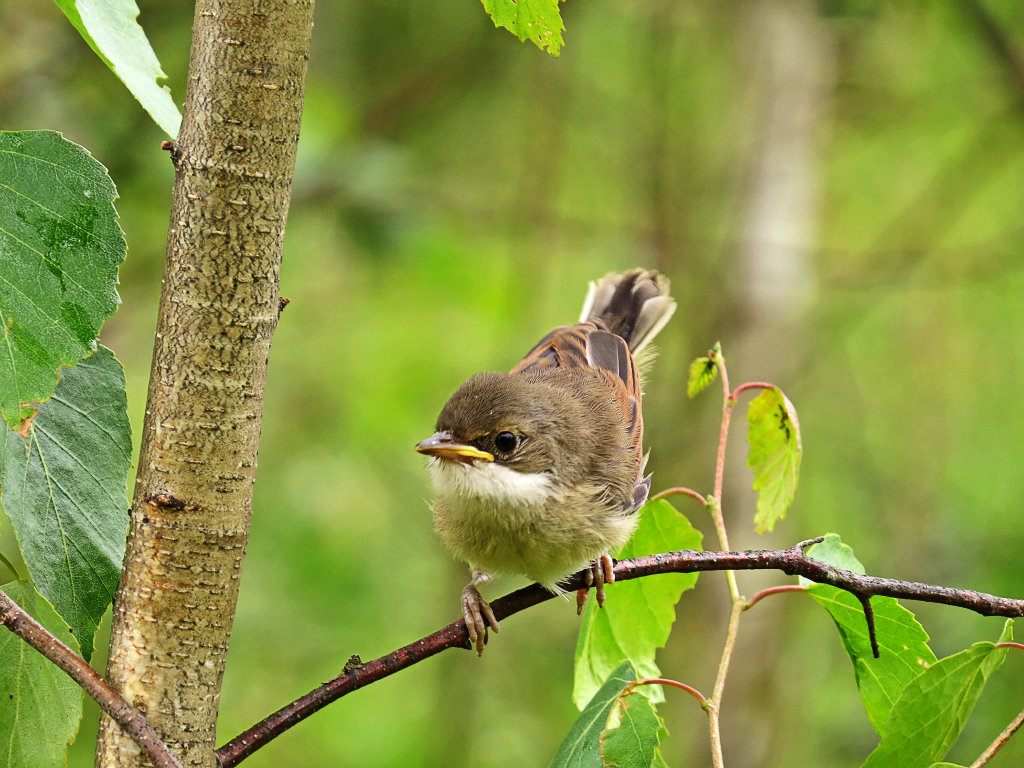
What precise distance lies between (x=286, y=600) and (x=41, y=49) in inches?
194

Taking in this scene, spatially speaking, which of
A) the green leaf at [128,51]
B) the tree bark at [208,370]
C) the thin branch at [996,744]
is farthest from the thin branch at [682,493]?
the green leaf at [128,51]

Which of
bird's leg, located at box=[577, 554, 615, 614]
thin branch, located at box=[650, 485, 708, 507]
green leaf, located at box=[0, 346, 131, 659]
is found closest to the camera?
green leaf, located at box=[0, 346, 131, 659]

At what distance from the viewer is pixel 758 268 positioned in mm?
7633

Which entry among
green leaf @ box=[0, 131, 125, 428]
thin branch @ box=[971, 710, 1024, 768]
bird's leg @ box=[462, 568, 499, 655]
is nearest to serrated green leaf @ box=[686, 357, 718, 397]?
bird's leg @ box=[462, 568, 499, 655]

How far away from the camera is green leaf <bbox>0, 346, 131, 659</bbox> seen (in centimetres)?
161

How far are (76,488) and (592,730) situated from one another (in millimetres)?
1125

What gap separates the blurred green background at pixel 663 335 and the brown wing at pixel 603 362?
228cm

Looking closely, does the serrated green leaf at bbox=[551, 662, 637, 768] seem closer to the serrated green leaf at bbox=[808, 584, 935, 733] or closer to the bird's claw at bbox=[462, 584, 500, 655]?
the serrated green leaf at bbox=[808, 584, 935, 733]

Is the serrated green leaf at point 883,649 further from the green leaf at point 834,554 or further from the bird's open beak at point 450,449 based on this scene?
the bird's open beak at point 450,449


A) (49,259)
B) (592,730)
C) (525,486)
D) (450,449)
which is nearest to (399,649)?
(592,730)

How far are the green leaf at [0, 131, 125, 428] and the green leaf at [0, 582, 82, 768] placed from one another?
0.49 metres

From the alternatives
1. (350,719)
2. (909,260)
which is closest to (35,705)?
(350,719)

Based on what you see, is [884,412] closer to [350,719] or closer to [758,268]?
[758,268]

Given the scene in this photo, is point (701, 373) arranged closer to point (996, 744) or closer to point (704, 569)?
point (704, 569)
